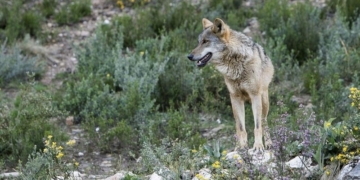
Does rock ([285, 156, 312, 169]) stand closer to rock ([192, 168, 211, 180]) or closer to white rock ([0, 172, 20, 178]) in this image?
rock ([192, 168, 211, 180])

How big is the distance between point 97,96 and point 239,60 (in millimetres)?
2691

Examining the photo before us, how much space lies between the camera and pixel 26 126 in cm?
938

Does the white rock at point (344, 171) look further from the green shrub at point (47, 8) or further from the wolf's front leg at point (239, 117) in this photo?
the green shrub at point (47, 8)

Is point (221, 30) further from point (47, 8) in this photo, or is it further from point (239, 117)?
point (47, 8)

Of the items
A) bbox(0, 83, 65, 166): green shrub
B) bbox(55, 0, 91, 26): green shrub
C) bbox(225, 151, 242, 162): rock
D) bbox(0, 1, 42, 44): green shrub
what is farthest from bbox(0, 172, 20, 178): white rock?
bbox(55, 0, 91, 26): green shrub

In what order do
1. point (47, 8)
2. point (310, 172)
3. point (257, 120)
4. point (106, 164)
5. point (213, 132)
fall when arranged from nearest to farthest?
point (310, 172)
point (257, 120)
point (106, 164)
point (213, 132)
point (47, 8)

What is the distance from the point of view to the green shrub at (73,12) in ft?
44.0

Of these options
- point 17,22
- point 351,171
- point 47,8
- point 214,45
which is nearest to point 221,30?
point 214,45

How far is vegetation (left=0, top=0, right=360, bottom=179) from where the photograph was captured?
739 cm

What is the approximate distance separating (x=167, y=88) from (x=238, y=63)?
2629 mm

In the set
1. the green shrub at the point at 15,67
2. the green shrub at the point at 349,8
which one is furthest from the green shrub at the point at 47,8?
the green shrub at the point at 349,8

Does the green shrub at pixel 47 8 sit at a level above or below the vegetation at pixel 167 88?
above

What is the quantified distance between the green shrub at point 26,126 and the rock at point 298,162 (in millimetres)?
3238

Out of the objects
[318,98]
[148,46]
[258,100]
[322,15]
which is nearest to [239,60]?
[258,100]
